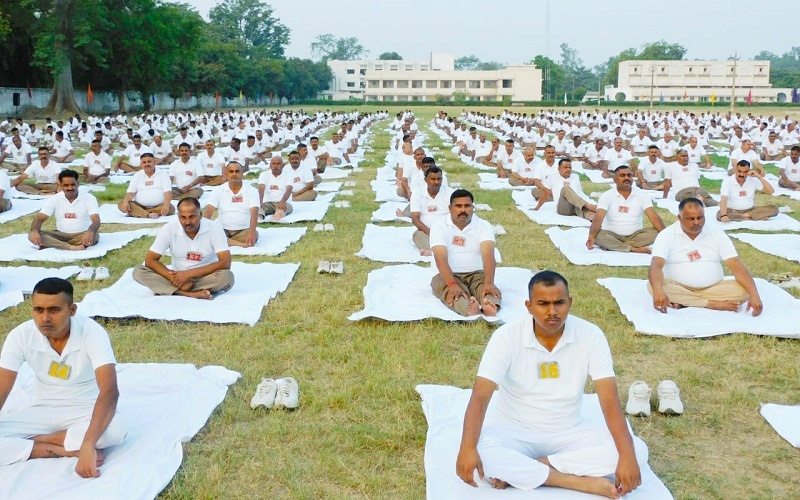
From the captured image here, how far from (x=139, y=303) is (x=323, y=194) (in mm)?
6567

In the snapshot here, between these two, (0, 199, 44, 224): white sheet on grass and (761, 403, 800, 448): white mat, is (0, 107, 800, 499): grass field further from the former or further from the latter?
(0, 199, 44, 224): white sheet on grass

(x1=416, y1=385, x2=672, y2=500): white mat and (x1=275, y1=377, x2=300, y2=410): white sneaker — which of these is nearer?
(x1=416, y1=385, x2=672, y2=500): white mat

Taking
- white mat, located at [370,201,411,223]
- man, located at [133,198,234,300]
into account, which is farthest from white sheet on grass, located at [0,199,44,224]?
white mat, located at [370,201,411,223]

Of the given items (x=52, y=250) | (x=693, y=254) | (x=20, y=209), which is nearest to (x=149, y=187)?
(x=20, y=209)

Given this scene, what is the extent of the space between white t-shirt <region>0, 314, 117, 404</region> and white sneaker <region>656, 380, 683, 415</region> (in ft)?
9.25

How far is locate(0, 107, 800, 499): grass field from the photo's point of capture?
11.2 feet

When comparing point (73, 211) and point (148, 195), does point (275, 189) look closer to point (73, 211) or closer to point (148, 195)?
point (148, 195)

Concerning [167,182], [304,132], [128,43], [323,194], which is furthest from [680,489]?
[128,43]

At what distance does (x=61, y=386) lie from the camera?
3.48 metres

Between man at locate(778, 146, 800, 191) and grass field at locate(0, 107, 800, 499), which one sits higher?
man at locate(778, 146, 800, 191)

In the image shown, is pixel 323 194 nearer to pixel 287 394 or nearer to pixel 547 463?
pixel 287 394

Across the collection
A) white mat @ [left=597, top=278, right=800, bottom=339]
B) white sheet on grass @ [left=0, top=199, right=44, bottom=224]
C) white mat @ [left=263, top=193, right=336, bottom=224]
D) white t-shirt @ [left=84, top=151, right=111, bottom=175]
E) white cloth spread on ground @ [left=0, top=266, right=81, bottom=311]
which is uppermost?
white t-shirt @ [left=84, top=151, right=111, bottom=175]

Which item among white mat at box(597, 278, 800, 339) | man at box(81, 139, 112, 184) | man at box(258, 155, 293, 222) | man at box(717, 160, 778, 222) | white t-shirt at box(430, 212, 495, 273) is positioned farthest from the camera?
man at box(81, 139, 112, 184)

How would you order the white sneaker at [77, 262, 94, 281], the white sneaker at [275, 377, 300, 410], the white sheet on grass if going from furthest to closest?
the white sheet on grass < the white sneaker at [77, 262, 94, 281] < the white sneaker at [275, 377, 300, 410]
